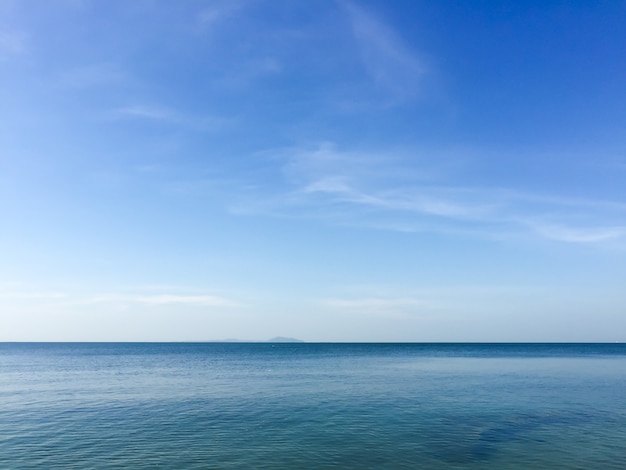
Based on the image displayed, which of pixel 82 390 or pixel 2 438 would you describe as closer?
pixel 2 438

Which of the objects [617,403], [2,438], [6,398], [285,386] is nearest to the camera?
[2,438]

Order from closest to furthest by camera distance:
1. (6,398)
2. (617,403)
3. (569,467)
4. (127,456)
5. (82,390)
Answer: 1. (569,467)
2. (127,456)
3. (617,403)
4. (6,398)
5. (82,390)

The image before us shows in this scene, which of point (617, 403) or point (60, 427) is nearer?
point (60, 427)

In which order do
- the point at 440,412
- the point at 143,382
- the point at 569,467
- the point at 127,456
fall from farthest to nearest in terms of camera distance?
1. the point at 143,382
2. the point at 440,412
3. the point at 127,456
4. the point at 569,467

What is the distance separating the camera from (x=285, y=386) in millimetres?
60219

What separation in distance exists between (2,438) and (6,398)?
23140 millimetres

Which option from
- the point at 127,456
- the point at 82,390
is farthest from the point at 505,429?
the point at 82,390

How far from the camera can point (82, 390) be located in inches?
2192

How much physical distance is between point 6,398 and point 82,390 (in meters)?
8.14

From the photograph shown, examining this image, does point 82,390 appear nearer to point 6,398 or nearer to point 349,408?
point 6,398

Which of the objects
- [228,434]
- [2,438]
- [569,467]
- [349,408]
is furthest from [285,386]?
[569,467]

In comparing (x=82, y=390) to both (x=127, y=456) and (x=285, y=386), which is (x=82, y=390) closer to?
(x=285, y=386)

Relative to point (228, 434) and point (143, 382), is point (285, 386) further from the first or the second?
point (228, 434)

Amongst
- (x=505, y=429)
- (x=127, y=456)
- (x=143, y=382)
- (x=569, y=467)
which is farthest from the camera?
(x=143, y=382)
